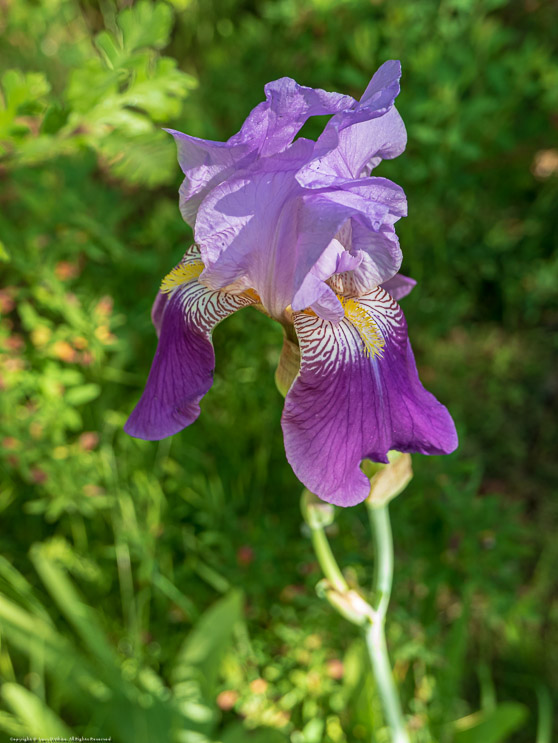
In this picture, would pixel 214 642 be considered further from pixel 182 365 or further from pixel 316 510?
pixel 182 365

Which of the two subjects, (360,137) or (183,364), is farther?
(183,364)

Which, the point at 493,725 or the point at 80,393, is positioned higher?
the point at 80,393

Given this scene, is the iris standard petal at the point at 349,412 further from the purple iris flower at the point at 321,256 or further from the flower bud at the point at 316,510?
the flower bud at the point at 316,510

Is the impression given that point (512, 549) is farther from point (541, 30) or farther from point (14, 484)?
point (541, 30)

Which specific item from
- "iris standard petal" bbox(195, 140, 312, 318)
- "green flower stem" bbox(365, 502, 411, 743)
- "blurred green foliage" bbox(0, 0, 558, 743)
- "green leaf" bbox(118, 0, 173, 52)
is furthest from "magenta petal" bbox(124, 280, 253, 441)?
"green leaf" bbox(118, 0, 173, 52)

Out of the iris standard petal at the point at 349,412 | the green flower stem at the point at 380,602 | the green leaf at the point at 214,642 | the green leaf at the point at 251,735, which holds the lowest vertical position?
the green leaf at the point at 251,735

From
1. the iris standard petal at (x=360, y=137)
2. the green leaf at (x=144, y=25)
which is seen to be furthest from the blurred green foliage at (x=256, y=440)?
the iris standard petal at (x=360, y=137)

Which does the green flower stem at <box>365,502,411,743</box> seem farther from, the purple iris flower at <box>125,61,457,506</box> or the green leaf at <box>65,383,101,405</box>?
the green leaf at <box>65,383,101,405</box>

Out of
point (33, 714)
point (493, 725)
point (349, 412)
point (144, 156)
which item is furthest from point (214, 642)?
point (144, 156)

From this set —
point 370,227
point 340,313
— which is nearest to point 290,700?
point 340,313

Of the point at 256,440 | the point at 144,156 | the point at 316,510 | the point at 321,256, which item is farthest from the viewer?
the point at 256,440
